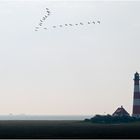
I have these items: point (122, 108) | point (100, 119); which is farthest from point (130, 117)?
point (100, 119)

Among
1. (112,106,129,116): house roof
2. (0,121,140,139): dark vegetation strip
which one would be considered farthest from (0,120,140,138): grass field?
(112,106,129,116): house roof

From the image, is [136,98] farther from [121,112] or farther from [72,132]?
[72,132]

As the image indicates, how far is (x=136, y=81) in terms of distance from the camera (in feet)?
376

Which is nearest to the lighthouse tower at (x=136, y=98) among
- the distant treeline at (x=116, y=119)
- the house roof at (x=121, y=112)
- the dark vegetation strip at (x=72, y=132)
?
the distant treeline at (x=116, y=119)

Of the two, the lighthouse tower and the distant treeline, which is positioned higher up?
the lighthouse tower

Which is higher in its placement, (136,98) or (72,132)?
(136,98)

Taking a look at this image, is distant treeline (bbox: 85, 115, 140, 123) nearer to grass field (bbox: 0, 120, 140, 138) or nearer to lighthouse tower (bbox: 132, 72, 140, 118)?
grass field (bbox: 0, 120, 140, 138)

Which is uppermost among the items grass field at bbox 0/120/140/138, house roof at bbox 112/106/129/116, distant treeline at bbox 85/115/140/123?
house roof at bbox 112/106/129/116

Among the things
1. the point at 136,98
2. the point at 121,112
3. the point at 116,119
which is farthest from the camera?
the point at 116,119

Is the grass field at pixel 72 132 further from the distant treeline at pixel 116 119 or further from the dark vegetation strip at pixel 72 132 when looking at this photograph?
the distant treeline at pixel 116 119

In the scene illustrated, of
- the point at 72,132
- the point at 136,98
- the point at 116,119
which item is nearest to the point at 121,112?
the point at 116,119

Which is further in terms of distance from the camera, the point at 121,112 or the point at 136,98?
the point at 121,112

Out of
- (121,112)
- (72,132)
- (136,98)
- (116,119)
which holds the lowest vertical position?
(72,132)

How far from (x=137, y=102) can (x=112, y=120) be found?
11.8 metres
